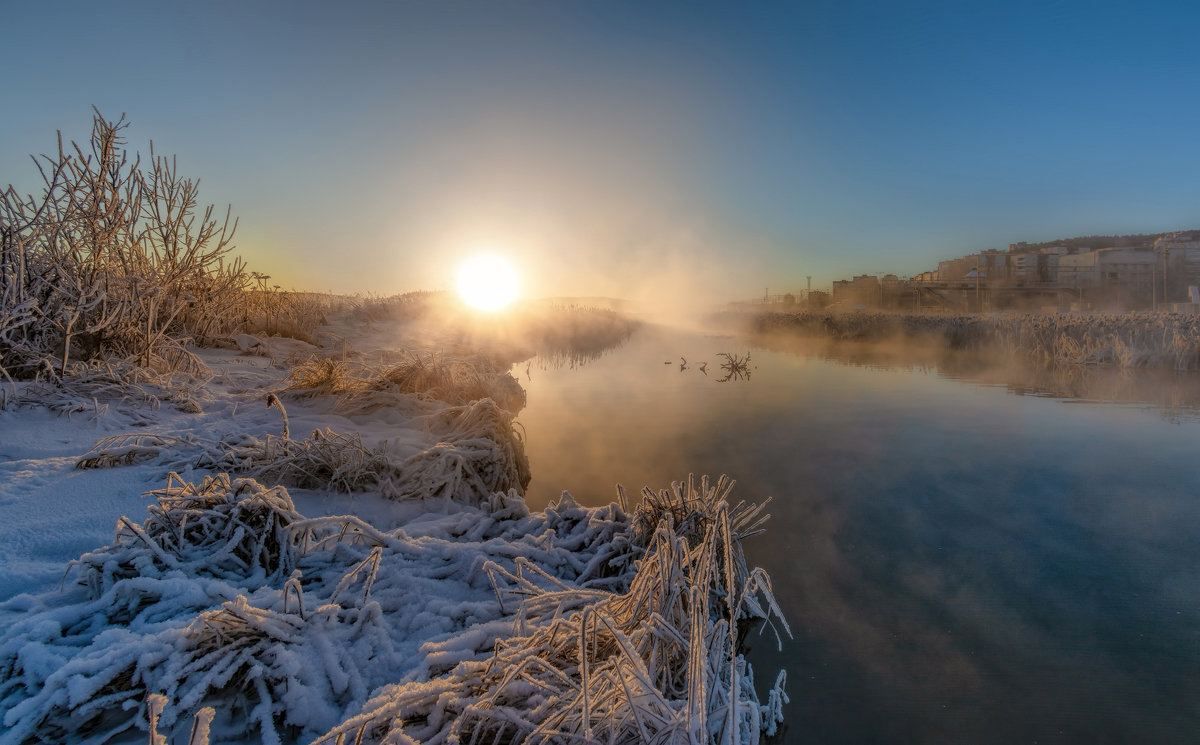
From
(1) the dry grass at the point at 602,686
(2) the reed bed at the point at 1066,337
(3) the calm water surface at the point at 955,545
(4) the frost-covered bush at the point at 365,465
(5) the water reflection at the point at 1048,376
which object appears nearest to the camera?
(1) the dry grass at the point at 602,686

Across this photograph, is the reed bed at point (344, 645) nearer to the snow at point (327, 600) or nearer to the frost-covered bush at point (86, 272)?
the snow at point (327, 600)

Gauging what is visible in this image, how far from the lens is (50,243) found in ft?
17.1

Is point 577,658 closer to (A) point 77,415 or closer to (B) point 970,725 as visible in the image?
(B) point 970,725

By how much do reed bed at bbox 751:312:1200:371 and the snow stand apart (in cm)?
1485

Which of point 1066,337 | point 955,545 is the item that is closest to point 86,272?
point 955,545

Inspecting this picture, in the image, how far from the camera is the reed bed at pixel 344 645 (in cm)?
152

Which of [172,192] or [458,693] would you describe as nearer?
[458,693]

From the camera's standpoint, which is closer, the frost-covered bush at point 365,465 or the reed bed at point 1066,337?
the frost-covered bush at point 365,465

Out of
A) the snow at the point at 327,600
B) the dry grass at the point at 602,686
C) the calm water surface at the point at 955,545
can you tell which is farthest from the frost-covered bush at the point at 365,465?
the dry grass at the point at 602,686

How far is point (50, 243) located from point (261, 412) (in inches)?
105

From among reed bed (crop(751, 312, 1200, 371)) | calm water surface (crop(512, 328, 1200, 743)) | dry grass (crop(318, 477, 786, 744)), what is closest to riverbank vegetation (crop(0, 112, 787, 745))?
dry grass (crop(318, 477, 786, 744))

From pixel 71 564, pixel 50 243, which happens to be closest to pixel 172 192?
pixel 50 243

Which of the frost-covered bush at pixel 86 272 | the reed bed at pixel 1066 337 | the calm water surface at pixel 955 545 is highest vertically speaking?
the frost-covered bush at pixel 86 272

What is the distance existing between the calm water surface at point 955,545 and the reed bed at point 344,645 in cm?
73
